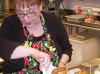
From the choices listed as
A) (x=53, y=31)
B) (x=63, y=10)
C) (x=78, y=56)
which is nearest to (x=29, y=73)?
(x=53, y=31)

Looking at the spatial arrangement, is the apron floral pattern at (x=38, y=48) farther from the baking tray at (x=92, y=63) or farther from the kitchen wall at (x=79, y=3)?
the kitchen wall at (x=79, y=3)

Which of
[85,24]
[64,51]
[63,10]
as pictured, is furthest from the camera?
[63,10]

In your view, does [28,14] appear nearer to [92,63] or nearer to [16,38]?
[16,38]

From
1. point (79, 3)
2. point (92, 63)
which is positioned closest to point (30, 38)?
point (92, 63)

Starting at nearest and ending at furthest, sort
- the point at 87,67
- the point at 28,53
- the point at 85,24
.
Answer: the point at 28,53, the point at 87,67, the point at 85,24

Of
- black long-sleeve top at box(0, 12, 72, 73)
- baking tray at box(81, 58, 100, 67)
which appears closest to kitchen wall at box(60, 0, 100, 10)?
black long-sleeve top at box(0, 12, 72, 73)

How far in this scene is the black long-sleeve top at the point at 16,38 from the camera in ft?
3.74

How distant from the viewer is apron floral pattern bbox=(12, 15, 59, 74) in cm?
131

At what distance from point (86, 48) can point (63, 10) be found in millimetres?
931

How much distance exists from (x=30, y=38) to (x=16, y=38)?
84 mm

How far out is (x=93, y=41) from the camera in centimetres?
282

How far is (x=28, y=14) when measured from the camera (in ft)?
4.05

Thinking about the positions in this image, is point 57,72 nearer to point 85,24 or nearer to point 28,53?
point 28,53

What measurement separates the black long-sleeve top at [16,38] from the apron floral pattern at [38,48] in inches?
0.9
